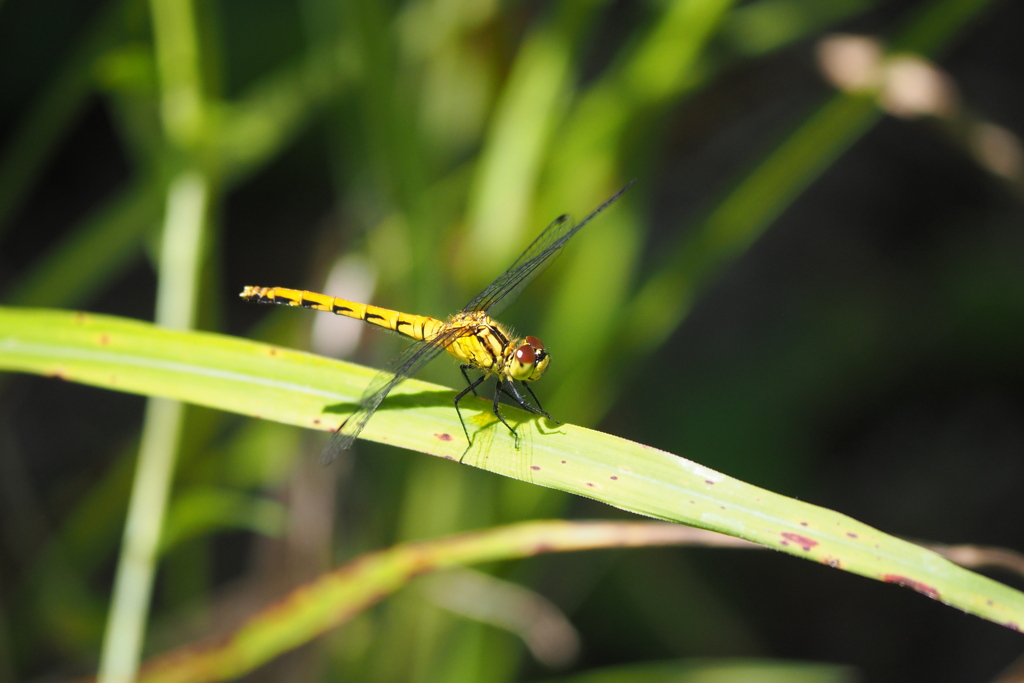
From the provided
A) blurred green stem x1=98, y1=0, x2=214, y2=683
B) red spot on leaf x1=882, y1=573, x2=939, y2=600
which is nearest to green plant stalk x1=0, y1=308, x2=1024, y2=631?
red spot on leaf x1=882, y1=573, x2=939, y2=600

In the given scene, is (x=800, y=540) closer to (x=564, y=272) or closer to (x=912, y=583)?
(x=912, y=583)

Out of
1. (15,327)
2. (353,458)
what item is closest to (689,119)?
(353,458)

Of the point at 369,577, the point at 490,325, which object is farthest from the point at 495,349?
the point at 369,577

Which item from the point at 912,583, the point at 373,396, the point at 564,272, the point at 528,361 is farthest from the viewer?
the point at 564,272

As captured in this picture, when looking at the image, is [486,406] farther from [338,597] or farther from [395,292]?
[395,292]

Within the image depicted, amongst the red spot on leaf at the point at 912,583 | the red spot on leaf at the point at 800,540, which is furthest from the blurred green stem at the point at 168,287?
the red spot on leaf at the point at 912,583

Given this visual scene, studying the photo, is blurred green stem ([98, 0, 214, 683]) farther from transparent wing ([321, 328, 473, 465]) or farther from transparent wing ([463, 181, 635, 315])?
transparent wing ([463, 181, 635, 315])
